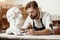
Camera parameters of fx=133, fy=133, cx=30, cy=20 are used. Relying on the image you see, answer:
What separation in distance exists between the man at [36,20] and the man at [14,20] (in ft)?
0.24

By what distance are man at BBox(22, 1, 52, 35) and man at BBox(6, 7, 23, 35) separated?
7cm

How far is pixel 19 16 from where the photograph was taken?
1496 mm

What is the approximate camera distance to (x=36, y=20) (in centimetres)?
148

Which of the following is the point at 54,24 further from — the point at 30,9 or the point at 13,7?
the point at 13,7

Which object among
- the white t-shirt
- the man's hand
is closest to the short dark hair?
the white t-shirt

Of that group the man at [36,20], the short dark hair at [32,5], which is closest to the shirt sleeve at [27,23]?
the man at [36,20]

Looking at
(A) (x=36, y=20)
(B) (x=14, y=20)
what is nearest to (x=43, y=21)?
(A) (x=36, y=20)

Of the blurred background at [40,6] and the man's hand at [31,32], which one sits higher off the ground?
the blurred background at [40,6]

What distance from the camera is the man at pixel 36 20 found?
1.44 m

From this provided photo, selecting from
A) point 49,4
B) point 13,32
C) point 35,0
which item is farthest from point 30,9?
point 13,32

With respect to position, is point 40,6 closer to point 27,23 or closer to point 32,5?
point 32,5

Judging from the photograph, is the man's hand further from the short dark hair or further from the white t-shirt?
the short dark hair

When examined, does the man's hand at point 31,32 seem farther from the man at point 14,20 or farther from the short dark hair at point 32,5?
the short dark hair at point 32,5

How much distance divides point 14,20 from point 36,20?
0.25 m
